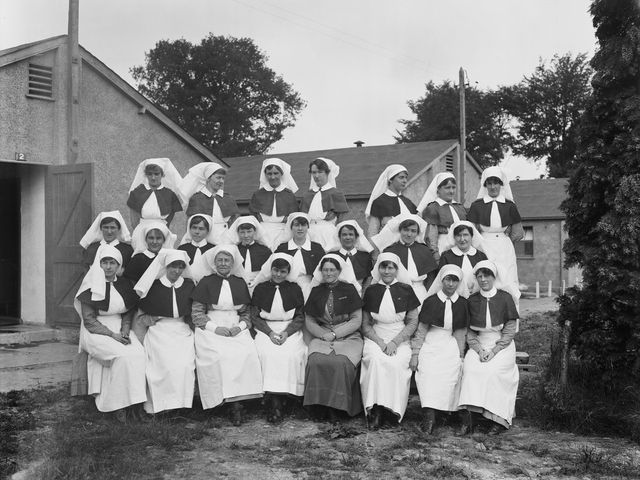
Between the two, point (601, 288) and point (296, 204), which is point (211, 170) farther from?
point (601, 288)

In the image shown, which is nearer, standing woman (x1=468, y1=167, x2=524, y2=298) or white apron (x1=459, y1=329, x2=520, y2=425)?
white apron (x1=459, y1=329, x2=520, y2=425)

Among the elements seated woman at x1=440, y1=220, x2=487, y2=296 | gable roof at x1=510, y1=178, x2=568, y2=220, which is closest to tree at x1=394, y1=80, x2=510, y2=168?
gable roof at x1=510, y1=178, x2=568, y2=220

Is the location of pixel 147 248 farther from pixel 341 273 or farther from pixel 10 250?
pixel 10 250

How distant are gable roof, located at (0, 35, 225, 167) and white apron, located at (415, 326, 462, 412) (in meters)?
7.00

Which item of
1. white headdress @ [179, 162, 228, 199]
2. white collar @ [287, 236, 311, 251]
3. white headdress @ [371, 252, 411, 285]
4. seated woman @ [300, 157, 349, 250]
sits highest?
white headdress @ [179, 162, 228, 199]

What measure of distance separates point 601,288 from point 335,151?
21.0 metres

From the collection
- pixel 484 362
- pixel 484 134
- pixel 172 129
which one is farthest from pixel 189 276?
pixel 484 134

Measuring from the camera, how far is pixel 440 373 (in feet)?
20.7

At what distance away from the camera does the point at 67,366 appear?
866 cm

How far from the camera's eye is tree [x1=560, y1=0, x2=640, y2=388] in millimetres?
6316

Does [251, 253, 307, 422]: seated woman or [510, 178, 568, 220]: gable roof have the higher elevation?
[510, 178, 568, 220]: gable roof

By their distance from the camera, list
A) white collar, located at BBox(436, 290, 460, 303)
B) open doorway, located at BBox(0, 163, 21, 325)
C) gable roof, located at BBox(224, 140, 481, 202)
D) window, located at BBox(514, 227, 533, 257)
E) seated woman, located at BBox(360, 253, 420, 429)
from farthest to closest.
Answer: window, located at BBox(514, 227, 533, 257)
gable roof, located at BBox(224, 140, 481, 202)
open doorway, located at BBox(0, 163, 21, 325)
white collar, located at BBox(436, 290, 460, 303)
seated woman, located at BBox(360, 253, 420, 429)

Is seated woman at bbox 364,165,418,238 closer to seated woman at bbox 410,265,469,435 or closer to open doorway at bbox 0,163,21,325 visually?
seated woman at bbox 410,265,469,435

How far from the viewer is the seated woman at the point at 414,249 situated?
7121 millimetres
